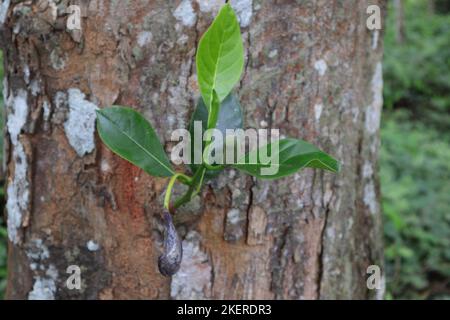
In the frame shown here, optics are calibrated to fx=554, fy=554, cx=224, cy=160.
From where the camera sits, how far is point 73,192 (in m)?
0.85

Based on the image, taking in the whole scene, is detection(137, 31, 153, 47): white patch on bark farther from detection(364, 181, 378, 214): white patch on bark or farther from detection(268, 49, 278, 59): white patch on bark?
detection(364, 181, 378, 214): white patch on bark

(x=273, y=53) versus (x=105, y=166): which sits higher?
(x=273, y=53)

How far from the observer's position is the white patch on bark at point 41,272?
890 mm

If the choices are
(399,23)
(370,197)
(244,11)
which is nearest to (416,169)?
(370,197)

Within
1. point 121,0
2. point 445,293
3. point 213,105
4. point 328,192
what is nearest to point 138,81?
point 121,0

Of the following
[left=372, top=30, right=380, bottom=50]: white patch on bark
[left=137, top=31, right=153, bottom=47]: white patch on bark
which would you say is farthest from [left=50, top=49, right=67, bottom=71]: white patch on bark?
[left=372, top=30, right=380, bottom=50]: white patch on bark

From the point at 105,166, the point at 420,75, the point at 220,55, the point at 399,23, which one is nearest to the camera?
the point at 220,55

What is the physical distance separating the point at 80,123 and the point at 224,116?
23 cm

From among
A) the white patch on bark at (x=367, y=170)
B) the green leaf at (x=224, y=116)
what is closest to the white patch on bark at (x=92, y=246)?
the green leaf at (x=224, y=116)

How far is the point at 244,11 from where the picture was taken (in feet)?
2.59

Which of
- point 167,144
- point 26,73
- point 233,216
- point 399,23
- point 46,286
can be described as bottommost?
point 46,286

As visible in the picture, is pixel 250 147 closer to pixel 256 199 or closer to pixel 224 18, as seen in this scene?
pixel 256 199

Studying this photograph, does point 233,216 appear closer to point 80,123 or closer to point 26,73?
point 80,123

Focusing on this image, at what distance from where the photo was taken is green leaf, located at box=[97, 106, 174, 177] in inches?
26.6
